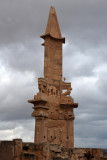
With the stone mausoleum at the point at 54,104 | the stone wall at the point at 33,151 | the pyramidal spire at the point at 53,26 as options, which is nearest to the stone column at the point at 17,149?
the stone wall at the point at 33,151

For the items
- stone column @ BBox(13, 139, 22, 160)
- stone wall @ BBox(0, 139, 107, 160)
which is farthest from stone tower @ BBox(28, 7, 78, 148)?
stone column @ BBox(13, 139, 22, 160)

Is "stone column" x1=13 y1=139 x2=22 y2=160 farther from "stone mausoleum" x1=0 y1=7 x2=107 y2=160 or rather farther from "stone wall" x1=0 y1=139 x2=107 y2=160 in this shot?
"stone mausoleum" x1=0 y1=7 x2=107 y2=160

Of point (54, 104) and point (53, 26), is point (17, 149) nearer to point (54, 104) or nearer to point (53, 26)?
point (54, 104)

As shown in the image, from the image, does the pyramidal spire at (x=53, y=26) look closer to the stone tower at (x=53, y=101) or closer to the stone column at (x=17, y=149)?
the stone tower at (x=53, y=101)

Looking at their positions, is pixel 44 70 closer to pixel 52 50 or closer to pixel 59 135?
pixel 52 50

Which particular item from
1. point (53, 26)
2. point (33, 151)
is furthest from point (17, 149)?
point (53, 26)

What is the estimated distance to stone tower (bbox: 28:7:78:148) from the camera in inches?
718

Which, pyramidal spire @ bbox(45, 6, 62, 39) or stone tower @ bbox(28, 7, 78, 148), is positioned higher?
pyramidal spire @ bbox(45, 6, 62, 39)

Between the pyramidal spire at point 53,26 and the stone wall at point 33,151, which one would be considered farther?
the pyramidal spire at point 53,26

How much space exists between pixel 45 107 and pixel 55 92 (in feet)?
5.32

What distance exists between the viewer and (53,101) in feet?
63.2

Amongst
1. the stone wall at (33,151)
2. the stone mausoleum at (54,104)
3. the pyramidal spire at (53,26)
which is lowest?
the stone wall at (33,151)

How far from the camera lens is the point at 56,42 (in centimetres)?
2053

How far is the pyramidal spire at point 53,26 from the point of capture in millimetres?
20327
